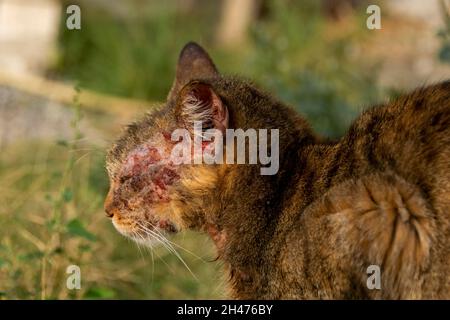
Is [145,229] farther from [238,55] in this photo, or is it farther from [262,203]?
[238,55]

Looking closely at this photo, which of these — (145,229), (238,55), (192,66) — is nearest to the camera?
(145,229)

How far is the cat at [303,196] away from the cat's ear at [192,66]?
20 cm

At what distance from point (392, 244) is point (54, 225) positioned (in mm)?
1484

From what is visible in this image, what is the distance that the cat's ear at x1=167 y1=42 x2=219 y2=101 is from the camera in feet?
10.2

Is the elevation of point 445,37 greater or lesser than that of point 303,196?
greater

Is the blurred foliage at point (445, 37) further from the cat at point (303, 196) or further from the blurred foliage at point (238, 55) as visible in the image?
the blurred foliage at point (238, 55)

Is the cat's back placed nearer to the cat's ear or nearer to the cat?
the cat

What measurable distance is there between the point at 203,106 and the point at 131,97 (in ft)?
15.0

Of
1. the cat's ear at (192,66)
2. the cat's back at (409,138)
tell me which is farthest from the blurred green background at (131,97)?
the cat's back at (409,138)

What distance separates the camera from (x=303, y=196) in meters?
2.56

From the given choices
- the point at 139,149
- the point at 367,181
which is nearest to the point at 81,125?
the point at 139,149

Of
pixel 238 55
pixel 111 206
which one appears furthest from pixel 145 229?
pixel 238 55

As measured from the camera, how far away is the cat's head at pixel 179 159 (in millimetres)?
2559

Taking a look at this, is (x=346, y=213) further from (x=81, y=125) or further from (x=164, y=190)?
(x=81, y=125)
